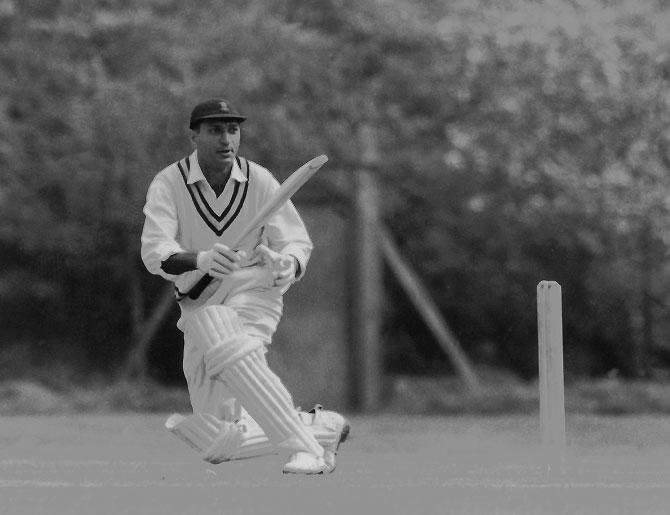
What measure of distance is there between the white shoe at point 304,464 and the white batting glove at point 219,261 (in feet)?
2.59

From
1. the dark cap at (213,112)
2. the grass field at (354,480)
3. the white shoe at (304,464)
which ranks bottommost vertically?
the grass field at (354,480)

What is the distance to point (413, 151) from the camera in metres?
9.95

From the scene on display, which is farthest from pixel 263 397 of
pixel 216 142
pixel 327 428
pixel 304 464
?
pixel 216 142

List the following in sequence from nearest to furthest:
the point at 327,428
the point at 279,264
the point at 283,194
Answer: the point at 283,194, the point at 279,264, the point at 327,428

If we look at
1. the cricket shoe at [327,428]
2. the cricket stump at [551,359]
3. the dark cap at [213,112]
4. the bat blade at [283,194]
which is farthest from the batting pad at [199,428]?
the cricket stump at [551,359]

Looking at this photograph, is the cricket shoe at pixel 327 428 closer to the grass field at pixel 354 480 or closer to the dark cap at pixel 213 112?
the grass field at pixel 354 480

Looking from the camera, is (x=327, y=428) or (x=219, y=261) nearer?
(x=219, y=261)

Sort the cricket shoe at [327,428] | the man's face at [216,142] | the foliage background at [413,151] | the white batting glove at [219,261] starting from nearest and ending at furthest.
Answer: the white batting glove at [219,261], the man's face at [216,142], the cricket shoe at [327,428], the foliage background at [413,151]

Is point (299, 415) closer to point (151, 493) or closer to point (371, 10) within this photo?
point (151, 493)

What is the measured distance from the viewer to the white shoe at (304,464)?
5.29 m

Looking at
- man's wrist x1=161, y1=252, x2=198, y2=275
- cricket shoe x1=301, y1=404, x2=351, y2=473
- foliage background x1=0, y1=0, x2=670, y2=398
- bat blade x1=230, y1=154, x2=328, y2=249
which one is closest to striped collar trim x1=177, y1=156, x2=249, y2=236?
bat blade x1=230, y1=154, x2=328, y2=249

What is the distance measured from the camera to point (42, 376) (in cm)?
1030

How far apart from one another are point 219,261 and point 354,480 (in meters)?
1.11

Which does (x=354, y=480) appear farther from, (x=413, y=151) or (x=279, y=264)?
(x=413, y=151)
